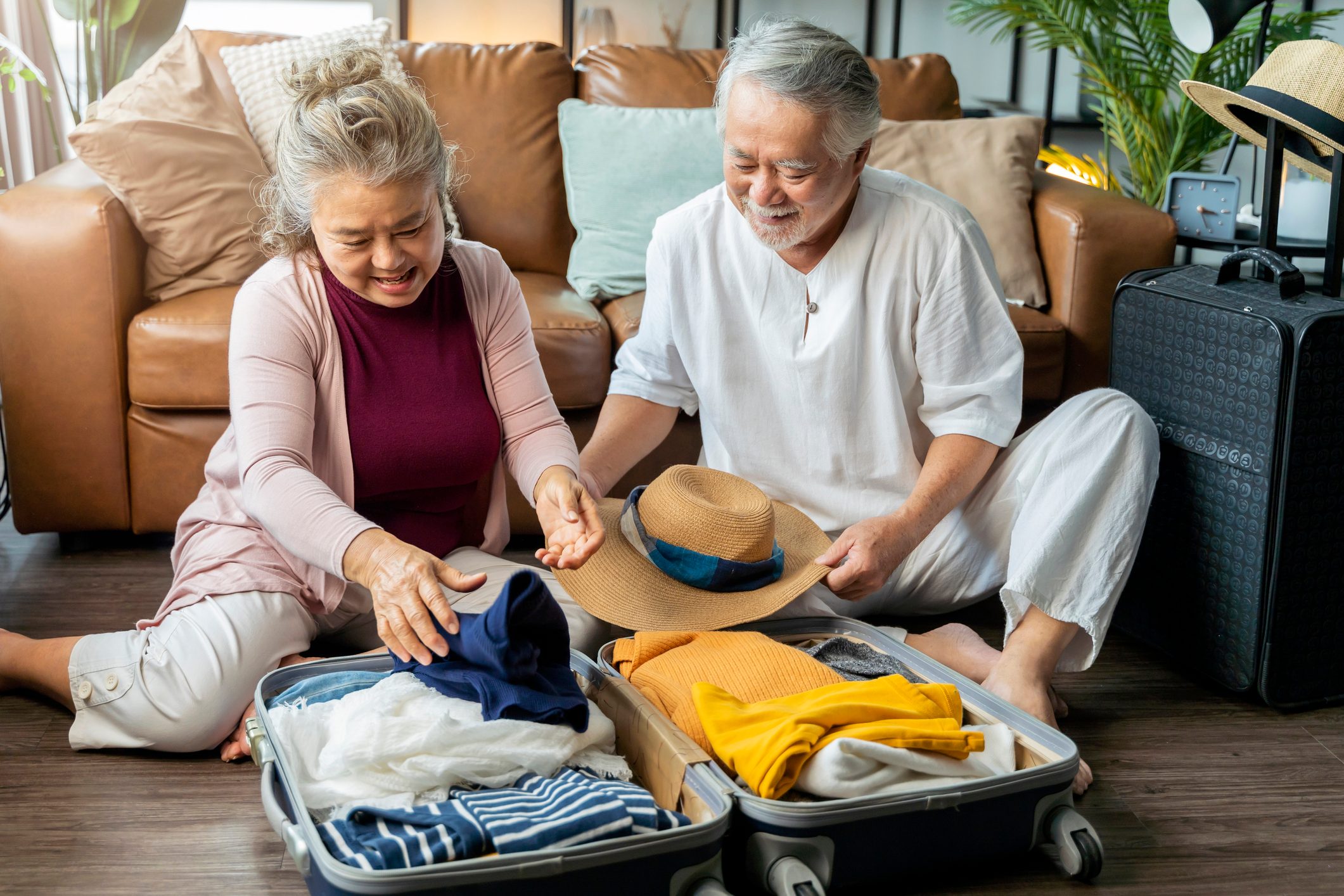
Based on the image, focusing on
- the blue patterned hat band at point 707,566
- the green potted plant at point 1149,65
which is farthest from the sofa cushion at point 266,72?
the green potted plant at point 1149,65

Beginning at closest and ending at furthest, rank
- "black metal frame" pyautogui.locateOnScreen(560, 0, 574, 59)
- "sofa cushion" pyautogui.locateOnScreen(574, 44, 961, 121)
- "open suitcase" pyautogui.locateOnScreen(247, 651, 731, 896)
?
"open suitcase" pyautogui.locateOnScreen(247, 651, 731, 896)
"sofa cushion" pyautogui.locateOnScreen(574, 44, 961, 121)
"black metal frame" pyautogui.locateOnScreen(560, 0, 574, 59)

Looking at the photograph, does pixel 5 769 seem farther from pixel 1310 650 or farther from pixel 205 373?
pixel 1310 650

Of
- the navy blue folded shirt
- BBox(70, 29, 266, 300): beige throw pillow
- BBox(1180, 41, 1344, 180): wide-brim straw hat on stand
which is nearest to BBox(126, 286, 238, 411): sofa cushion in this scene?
BBox(70, 29, 266, 300): beige throw pillow

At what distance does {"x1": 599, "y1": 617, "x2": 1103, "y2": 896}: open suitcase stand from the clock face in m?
1.64

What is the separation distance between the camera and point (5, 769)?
1432mm

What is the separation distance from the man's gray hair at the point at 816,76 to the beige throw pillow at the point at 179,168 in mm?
989

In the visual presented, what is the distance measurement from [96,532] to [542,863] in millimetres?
1551

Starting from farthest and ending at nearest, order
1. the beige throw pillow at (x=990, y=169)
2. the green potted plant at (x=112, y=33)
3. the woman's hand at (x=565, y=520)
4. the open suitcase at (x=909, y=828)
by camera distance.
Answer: the green potted plant at (x=112, y=33), the beige throw pillow at (x=990, y=169), the woman's hand at (x=565, y=520), the open suitcase at (x=909, y=828)

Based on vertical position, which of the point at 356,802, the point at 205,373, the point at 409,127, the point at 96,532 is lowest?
the point at 96,532

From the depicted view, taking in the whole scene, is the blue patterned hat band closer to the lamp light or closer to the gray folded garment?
the gray folded garment

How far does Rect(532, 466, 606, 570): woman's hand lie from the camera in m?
1.38

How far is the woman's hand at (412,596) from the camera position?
121cm

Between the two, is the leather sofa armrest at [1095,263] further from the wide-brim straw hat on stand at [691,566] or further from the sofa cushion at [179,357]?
the sofa cushion at [179,357]

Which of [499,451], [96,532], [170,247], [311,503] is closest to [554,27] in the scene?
[170,247]
